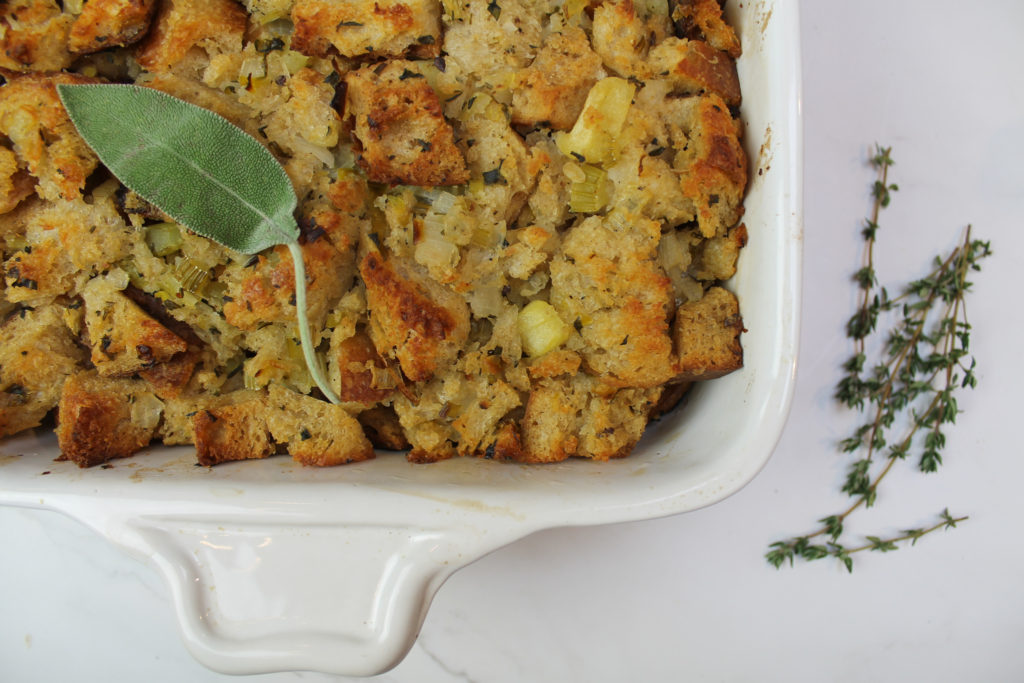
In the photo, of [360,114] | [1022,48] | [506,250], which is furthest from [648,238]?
[1022,48]

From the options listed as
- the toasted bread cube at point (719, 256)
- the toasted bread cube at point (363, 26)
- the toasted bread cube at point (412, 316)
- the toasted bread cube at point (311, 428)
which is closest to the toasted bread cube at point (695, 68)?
the toasted bread cube at point (719, 256)

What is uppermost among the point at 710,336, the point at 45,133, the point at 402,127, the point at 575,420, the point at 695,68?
the point at 695,68

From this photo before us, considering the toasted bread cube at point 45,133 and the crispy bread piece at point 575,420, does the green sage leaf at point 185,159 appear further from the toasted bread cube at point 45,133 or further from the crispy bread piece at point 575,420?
the crispy bread piece at point 575,420

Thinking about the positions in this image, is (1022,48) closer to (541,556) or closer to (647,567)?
(647,567)

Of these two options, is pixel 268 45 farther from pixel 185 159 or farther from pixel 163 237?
pixel 163 237

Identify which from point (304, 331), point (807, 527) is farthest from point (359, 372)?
point (807, 527)

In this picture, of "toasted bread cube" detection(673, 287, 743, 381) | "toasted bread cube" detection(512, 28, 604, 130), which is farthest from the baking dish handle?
"toasted bread cube" detection(512, 28, 604, 130)

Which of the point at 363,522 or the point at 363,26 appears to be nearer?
the point at 363,522

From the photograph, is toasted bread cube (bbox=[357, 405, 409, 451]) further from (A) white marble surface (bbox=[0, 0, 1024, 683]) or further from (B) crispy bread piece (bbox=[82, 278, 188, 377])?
(A) white marble surface (bbox=[0, 0, 1024, 683])
